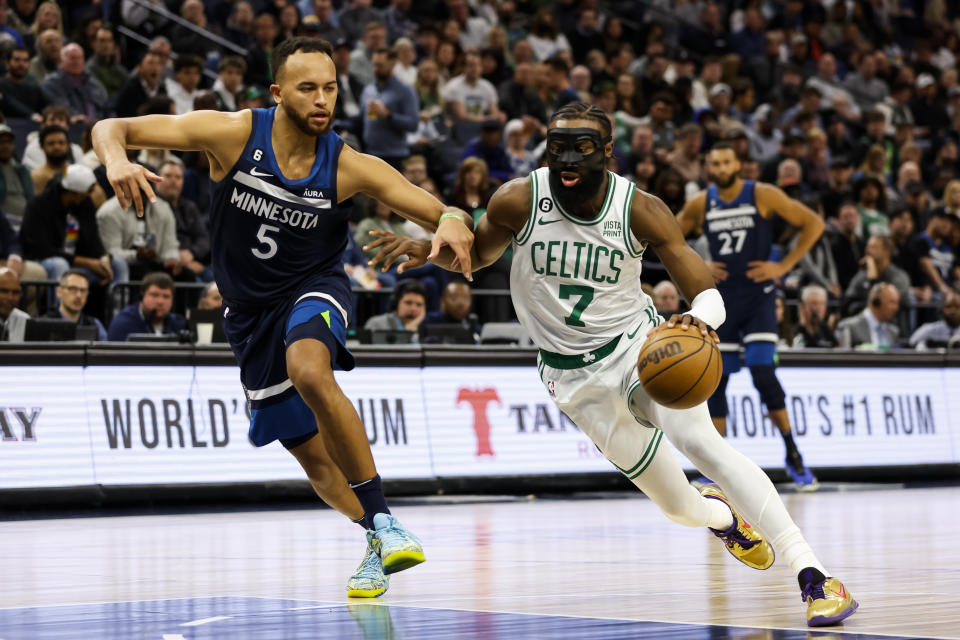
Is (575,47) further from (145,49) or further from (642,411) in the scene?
(642,411)

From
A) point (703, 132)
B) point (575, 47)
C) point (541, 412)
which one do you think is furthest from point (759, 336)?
point (575, 47)

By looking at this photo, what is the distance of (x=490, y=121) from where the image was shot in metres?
16.1

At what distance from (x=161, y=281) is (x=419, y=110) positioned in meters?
6.24

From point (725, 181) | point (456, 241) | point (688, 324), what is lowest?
point (688, 324)

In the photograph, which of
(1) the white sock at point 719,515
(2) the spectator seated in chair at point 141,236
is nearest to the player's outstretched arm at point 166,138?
(1) the white sock at point 719,515

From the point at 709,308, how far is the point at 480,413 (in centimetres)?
713

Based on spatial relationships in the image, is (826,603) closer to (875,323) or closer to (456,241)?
(456,241)

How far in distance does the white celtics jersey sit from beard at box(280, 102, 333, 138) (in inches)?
35.5

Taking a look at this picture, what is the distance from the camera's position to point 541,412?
12664 mm

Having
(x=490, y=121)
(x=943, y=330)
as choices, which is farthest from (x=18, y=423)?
(x=943, y=330)

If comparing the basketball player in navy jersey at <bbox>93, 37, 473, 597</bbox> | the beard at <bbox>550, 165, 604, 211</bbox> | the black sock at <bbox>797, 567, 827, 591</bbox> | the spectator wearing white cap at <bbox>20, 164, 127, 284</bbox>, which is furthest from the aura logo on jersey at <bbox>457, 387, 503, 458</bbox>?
the black sock at <bbox>797, 567, 827, 591</bbox>

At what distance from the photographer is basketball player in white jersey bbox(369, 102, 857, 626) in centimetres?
561

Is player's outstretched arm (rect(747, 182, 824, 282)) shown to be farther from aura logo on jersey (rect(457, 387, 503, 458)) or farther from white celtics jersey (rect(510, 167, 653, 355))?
white celtics jersey (rect(510, 167, 653, 355))

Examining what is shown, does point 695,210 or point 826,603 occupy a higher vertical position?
point 695,210
